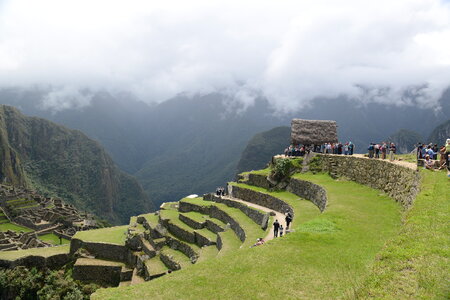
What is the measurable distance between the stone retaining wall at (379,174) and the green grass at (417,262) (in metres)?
4.80

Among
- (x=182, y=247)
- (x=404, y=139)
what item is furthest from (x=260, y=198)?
(x=404, y=139)

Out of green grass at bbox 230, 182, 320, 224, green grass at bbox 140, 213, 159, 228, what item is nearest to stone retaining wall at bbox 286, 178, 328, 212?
green grass at bbox 230, 182, 320, 224

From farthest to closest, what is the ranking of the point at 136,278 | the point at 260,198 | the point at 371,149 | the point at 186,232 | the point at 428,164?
the point at 260,198 < the point at 186,232 < the point at 136,278 < the point at 371,149 < the point at 428,164

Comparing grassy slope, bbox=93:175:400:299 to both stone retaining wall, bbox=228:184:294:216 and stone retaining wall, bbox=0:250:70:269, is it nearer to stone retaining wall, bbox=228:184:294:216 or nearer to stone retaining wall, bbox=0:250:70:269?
stone retaining wall, bbox=228:184:294:216

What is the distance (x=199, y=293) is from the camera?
9.24 metres

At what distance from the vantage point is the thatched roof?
34.1 meters

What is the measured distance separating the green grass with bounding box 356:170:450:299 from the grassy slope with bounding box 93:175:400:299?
1.03 metres

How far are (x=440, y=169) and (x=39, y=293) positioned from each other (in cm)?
3174

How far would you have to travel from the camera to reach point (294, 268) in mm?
10438

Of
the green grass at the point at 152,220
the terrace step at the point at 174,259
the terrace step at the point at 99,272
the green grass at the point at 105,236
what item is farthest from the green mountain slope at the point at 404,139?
the terrace step at the point at 99,272

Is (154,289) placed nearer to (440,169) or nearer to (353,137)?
(440,169)

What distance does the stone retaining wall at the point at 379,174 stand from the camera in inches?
643

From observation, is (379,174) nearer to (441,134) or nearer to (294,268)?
(294,268)

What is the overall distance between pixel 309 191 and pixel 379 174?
567 cm
